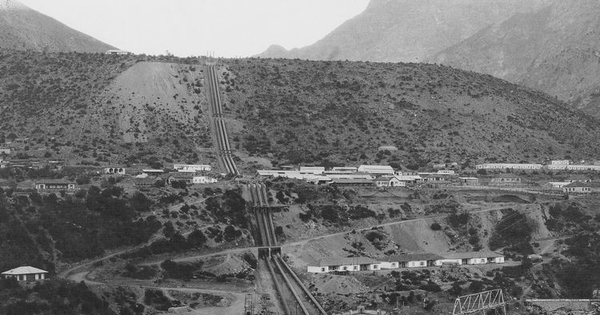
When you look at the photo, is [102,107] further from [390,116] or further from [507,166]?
[507,166]

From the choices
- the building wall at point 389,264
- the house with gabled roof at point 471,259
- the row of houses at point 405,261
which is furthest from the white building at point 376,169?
the building wall at point 389,264

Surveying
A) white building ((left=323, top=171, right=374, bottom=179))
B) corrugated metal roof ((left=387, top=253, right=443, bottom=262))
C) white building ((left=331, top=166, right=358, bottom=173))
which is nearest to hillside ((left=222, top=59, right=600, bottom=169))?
white building ((left=331, top=166, right=358, bottom=173))

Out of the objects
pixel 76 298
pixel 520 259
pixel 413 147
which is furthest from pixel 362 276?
pixel 413 147

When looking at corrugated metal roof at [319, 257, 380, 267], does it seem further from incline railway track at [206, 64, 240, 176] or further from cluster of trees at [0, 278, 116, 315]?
incline railway track at [206, 64, 240, 176]

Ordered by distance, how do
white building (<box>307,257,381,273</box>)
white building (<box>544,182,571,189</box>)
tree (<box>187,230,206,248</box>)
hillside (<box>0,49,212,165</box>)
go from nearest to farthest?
white building (<box>307,257,381,273</box>), tree (<box>187,230,206,248</box>), white building (<box>544,182,571,189</box>), hillside (<box>0,49,212,165</box>)

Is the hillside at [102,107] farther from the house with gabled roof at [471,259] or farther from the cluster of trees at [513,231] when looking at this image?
the house with gabled roof at [471,259]

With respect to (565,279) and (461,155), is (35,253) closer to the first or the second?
(565,279)
